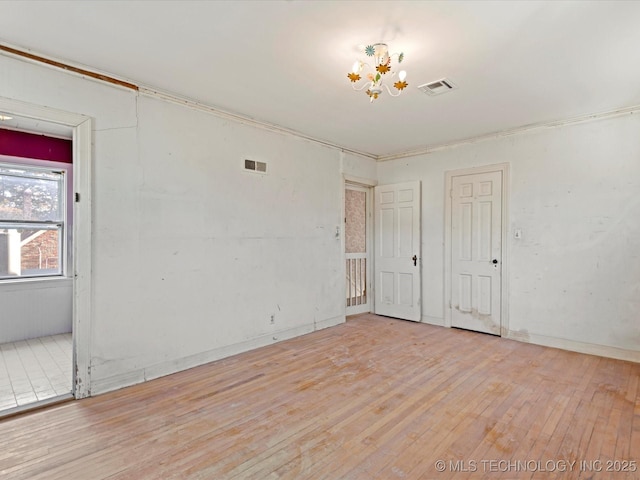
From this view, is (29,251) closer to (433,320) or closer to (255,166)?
(255,166)

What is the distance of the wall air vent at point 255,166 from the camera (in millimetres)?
3916

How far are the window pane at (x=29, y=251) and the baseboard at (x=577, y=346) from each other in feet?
20.2

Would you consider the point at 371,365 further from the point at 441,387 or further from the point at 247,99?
the point at 247,99

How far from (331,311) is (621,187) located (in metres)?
3.69

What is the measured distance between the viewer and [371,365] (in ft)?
11.3

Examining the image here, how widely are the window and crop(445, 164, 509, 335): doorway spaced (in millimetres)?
5460

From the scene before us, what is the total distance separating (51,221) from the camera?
4578 mm

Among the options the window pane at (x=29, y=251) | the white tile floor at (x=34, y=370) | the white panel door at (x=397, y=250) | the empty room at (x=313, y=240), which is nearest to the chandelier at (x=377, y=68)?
the empty room at (x=313, y=240)

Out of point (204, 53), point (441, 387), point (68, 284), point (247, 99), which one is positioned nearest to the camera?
point (204, 53)

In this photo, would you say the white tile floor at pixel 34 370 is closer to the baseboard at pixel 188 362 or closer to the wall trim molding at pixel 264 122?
the baseboard at pixel 188 362

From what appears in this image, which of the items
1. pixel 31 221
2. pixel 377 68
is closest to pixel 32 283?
pixel 31 221

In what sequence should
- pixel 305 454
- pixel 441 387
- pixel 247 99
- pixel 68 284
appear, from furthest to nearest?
pixel 68 284 → pixel 247 99 → pixel 441 387 → pixel 305 454

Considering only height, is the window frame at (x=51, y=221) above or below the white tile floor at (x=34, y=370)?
above

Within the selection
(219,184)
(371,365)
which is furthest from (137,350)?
(371,365)
